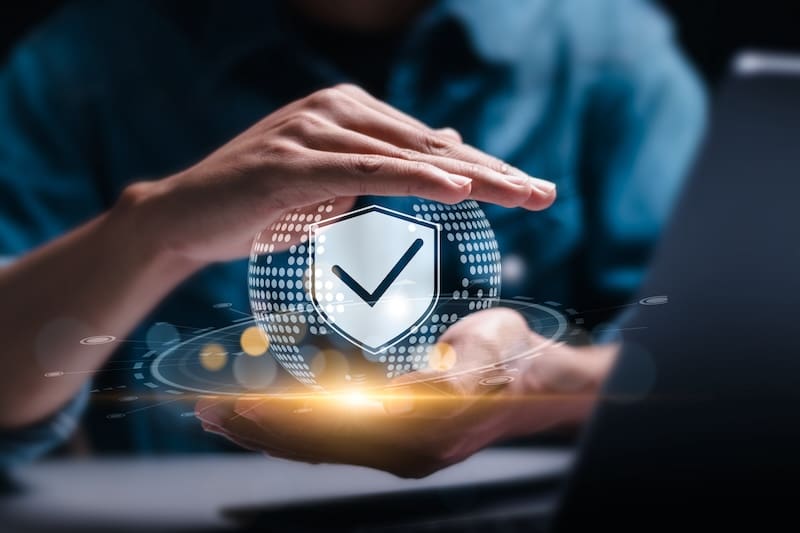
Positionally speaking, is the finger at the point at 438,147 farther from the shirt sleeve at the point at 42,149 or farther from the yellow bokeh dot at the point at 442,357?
the shirt sleeve at the point at 42,149

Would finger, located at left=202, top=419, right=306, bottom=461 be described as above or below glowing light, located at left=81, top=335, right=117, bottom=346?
below

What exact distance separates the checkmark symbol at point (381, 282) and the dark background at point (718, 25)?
0.51 meters

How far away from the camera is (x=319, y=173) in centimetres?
37

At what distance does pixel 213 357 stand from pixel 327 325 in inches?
4.0

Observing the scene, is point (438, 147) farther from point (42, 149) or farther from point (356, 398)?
point (42, 149)

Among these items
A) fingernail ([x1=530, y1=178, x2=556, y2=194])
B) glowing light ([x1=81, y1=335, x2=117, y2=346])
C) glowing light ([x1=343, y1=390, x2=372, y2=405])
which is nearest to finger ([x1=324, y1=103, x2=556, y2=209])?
fingernail ([x1=530, y1=178, x2=556, y2=194])

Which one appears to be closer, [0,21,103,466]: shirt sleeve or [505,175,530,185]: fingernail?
[505,175,530,185]: fingernail

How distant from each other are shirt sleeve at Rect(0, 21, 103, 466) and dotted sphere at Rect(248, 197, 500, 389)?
51cm

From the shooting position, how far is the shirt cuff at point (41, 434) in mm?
709

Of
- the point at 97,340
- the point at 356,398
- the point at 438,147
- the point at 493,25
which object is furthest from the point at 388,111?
the point at 493,25

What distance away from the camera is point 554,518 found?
19.8 inches

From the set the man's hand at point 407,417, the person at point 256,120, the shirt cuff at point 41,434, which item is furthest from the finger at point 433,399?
the shirt cuff at point 41,434

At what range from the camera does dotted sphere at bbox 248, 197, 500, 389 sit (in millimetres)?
372

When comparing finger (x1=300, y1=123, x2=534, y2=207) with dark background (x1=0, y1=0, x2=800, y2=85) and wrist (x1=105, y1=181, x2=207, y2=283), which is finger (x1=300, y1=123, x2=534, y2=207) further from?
dark background (x1=0, y1=0, x2=800, y2=85)
